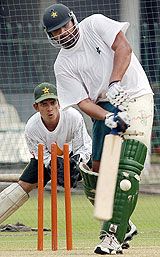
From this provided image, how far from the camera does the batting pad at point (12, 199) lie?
8047 mm

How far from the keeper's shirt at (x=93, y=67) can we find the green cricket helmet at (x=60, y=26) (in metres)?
0.06

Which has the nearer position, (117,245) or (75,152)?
(117,245)

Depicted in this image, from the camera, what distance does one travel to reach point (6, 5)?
40.8 feet

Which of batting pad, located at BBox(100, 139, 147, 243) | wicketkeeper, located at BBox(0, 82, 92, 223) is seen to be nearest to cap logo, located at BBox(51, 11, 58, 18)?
batting pad, located at BBox(100, 139, 147, 243)

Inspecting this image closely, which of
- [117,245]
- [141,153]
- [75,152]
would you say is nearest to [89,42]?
[141,153]

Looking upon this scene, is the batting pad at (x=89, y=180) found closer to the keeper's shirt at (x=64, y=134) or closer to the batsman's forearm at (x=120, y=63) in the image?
the batsman's forearm at (x=120, y=63)

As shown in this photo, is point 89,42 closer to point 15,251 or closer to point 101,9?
point 15,251

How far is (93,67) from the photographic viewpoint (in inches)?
245

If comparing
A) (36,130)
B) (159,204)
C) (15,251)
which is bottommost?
(159,204)

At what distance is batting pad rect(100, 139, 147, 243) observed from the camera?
5.86 metres

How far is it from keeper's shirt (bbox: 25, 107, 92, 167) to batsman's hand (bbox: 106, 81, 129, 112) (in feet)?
6.72

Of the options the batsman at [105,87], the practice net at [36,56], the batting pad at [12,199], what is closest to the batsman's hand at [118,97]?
the batsman at [105,87]

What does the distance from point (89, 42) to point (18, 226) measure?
156 inches

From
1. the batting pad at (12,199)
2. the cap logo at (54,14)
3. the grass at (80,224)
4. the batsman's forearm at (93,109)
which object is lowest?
the grass at (80,224)
